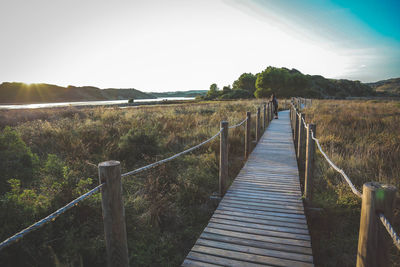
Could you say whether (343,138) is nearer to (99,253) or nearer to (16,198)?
(99,253)

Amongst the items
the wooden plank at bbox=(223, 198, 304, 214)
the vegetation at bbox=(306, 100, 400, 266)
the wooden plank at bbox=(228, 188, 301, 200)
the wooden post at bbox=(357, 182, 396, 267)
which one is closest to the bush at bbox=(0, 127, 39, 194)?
the wooden plank at bbox=(223, 198, 304, 214)

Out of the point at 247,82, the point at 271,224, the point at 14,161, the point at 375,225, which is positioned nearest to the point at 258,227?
the point at 271,224

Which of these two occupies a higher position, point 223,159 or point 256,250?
point 223,159

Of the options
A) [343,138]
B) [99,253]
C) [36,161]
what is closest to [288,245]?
[99,253]

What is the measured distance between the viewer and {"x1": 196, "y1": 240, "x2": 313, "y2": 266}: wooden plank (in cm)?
283

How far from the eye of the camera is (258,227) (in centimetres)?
353

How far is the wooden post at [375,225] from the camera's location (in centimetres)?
136

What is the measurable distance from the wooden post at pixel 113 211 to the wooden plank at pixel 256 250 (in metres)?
1.40

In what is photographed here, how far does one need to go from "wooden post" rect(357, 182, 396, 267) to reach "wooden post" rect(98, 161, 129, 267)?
1.80 meters

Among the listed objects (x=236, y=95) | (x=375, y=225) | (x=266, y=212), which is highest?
(x=236, y=95)

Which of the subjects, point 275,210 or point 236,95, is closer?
point 275,210

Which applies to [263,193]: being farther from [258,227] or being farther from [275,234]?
[275,234]

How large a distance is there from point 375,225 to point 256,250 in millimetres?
1887

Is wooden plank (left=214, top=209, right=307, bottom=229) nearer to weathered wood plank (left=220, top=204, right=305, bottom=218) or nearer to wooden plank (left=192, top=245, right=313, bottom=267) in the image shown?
weathered wood plank (left=220, top=204, right=305, bottom=218)
